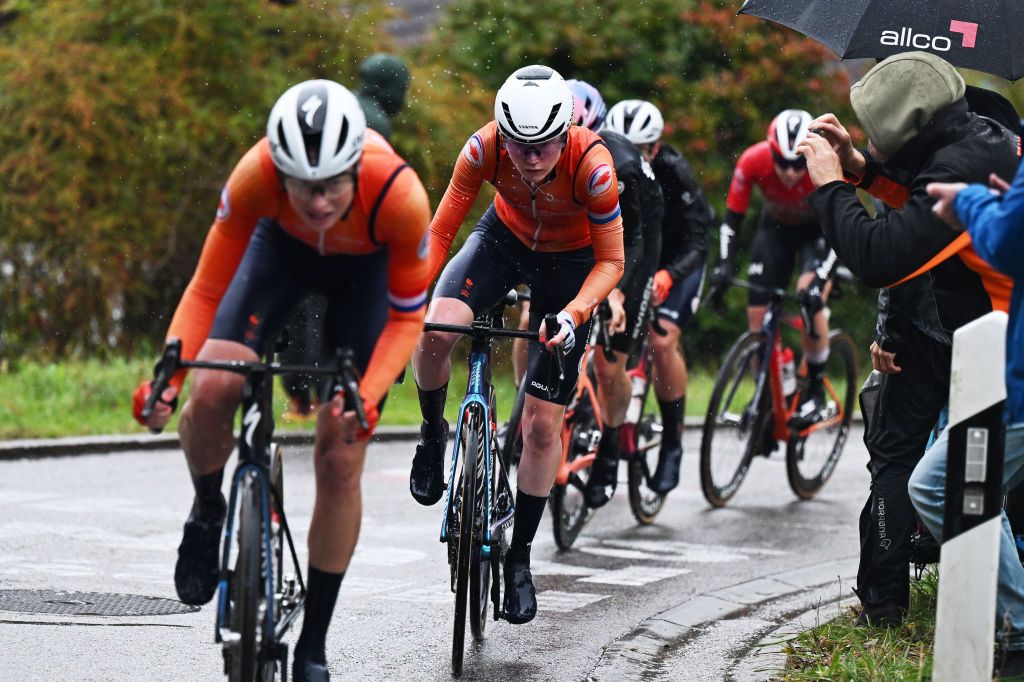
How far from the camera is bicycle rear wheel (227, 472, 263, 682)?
182 inches

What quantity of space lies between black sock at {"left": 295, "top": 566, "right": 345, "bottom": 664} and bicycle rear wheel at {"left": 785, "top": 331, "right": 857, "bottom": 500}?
5992 millimetres

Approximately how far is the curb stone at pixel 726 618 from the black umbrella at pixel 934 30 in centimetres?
232

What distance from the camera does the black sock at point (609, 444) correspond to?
8.95 metres

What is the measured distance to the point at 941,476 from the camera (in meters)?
5.23

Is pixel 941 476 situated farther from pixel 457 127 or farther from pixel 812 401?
pixel 457 127

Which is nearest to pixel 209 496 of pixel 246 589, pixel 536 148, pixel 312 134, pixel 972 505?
pixel 246 589

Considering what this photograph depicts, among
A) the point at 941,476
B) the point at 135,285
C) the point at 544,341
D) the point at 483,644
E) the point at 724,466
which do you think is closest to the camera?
the point at 941,476

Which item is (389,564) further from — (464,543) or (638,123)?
(638,123)

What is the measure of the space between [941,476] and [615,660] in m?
1.65

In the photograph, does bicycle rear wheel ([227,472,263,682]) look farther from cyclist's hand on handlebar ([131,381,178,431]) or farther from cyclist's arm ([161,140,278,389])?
cyclist's arm ([161,140,278,389])

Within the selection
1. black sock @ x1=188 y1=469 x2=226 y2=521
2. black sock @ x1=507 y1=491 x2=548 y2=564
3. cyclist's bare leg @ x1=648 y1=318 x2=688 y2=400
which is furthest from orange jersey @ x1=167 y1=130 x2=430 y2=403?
cyclist's bare leg @ x1=648 y1=318 x2=688 y2=400

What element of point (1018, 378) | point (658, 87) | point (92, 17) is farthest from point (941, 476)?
point (658, 87)

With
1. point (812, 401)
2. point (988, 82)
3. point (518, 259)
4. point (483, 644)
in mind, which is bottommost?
point (483, 644)

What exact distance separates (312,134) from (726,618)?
135 inches
